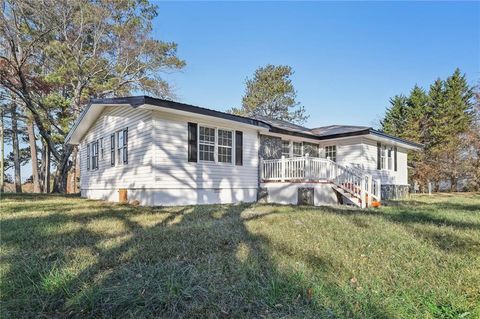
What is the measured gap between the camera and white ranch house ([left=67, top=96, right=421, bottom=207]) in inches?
389

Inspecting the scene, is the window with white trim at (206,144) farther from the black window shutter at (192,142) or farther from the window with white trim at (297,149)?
the window with white trim at (297,149)

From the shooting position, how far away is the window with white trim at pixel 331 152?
1630 centimetres

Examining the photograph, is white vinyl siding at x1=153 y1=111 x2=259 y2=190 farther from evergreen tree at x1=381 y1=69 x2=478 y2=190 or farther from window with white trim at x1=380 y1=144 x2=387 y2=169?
evergreen tree at x1=381 y1=69 x2=478 y2=190

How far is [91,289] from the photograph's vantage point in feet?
9.18

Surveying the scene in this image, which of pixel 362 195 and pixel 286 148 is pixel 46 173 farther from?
pixel 362 195

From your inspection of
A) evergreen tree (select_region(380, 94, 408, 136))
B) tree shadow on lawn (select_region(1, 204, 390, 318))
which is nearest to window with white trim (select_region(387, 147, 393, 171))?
evergreen tree (select_region(380, 94, 408, 136))

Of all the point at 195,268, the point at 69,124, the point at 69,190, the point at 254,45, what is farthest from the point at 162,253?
the point at 69,190

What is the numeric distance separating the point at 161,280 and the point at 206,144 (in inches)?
320

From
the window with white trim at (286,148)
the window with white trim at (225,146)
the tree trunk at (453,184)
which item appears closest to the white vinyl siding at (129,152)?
the window with white trim at (225,146)

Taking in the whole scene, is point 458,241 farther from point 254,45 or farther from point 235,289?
point 254,45

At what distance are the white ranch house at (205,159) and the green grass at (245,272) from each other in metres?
4.94

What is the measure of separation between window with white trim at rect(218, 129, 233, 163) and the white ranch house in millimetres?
37

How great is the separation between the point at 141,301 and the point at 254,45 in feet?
51.0

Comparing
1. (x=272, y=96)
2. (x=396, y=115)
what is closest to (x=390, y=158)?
(x=396, y=115)
